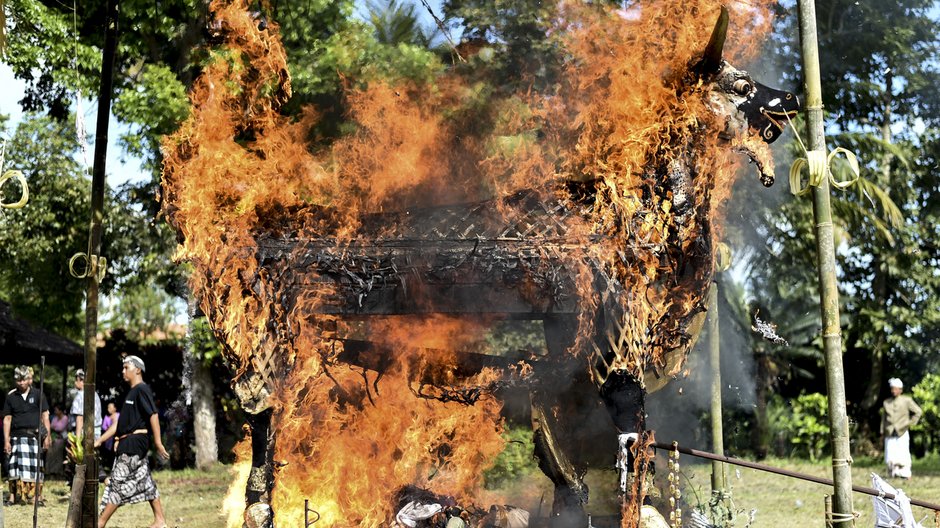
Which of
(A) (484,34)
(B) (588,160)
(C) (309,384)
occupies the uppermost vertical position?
(A) (484,34)

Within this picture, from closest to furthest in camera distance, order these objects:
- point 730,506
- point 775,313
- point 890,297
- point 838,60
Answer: point 730,506, point 838,60, point 890,297, point 775,313

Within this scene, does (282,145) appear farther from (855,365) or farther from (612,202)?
(855,365)

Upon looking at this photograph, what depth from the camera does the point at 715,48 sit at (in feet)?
27.4

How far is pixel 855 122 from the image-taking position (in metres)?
21.8

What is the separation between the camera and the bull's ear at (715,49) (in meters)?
7.99

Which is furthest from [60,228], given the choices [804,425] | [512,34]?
[804,425]

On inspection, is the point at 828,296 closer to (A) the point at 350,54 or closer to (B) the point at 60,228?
(A) the point at 350,54

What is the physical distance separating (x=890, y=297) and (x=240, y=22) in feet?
61.1

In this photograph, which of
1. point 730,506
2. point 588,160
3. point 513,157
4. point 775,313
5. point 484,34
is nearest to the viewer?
point 588,160

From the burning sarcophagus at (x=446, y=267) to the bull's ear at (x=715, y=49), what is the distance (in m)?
0.02

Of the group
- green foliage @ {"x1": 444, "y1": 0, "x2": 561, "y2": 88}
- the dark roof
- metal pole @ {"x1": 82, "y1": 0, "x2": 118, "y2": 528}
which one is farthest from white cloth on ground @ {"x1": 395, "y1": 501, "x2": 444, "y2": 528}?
the dark roof

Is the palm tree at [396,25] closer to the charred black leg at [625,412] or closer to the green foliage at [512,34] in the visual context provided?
the green foliage at [512,34]

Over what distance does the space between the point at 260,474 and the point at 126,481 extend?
2913 millimetres

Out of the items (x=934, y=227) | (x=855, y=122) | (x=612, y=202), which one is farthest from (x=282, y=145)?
(x=934, y=227)
